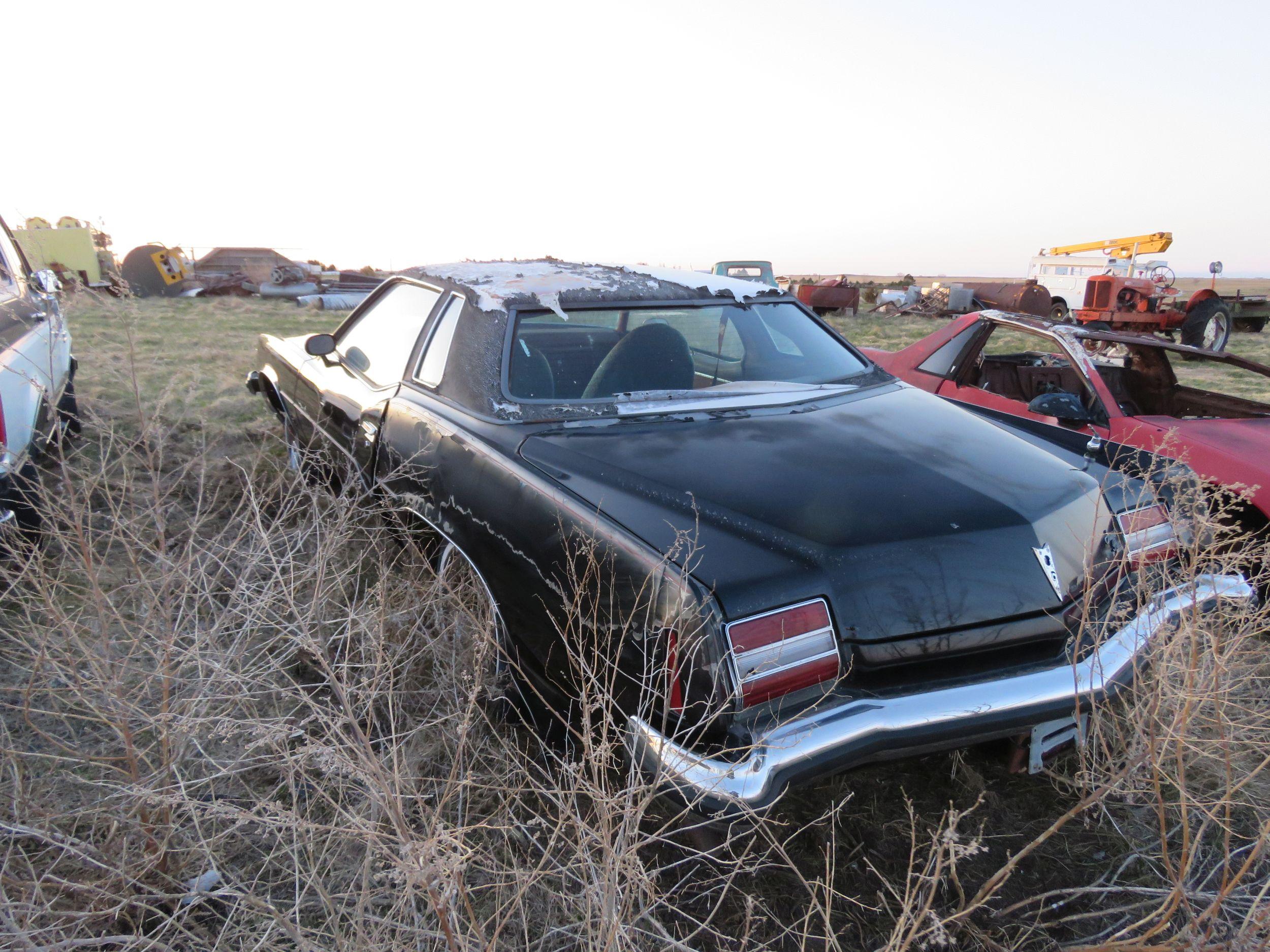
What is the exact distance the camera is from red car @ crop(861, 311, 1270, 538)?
333 centimetres

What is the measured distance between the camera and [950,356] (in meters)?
4.57

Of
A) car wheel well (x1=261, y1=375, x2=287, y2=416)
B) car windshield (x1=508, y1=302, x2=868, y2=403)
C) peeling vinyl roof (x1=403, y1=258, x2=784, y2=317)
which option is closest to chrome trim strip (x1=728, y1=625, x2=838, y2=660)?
car windshield (x1=508, y1=302, x2=868, y2=403)

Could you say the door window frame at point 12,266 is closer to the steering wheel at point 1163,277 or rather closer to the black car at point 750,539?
the black car at point 750,539

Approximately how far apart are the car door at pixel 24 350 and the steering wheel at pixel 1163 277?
17.3m

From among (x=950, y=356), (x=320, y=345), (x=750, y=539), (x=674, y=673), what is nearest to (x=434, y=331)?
(x=320, y=345)

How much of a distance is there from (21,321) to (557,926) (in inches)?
163

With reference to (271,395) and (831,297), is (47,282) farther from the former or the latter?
(831,297)

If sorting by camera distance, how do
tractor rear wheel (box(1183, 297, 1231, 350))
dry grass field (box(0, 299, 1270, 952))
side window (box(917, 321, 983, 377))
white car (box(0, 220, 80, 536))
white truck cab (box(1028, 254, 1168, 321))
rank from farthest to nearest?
white truck cab (box(1028, 254, 1168, 321)) < tractor rear wheel (box(1183, 297, 1231, 350)) < side window (box(917, 321, 983, 377)) < white car (box(0, 220, 80, 536)) < dry grass field (box(0, 299, 1270, 952))

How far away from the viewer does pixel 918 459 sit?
2.28 m

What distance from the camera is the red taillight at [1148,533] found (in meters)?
2.25

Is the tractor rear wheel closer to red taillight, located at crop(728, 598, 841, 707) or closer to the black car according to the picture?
the black car

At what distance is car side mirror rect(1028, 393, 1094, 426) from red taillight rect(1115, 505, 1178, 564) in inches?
51.3

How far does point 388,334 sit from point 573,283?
41.4 inches

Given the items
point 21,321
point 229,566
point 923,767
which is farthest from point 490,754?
point 21,321
